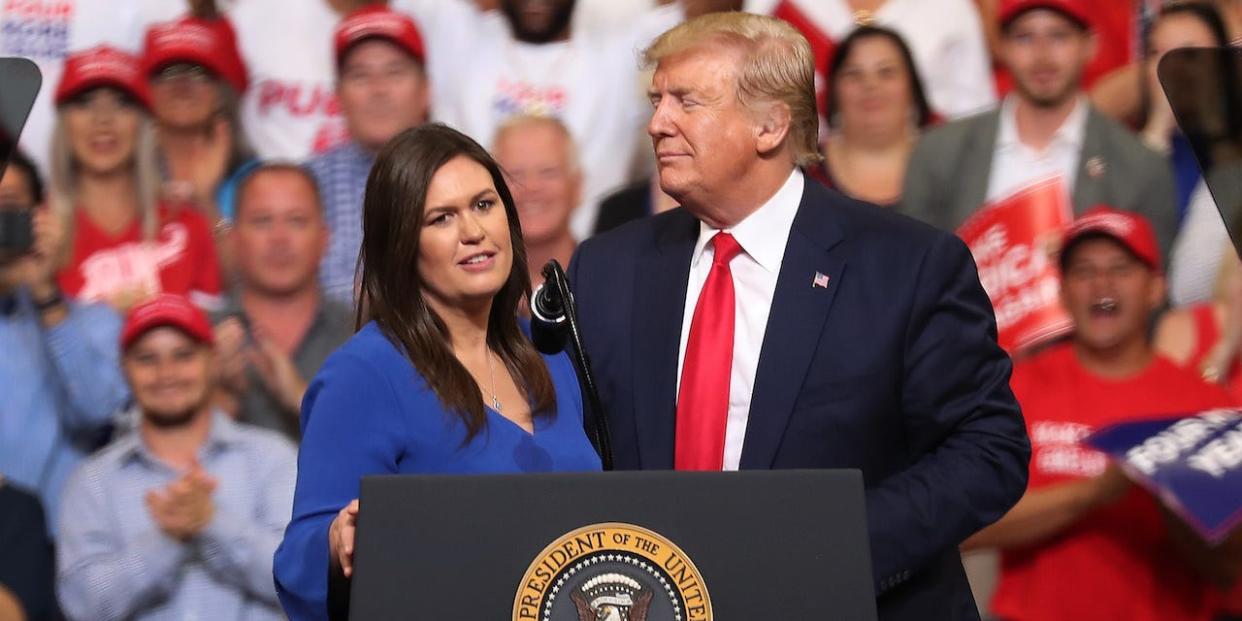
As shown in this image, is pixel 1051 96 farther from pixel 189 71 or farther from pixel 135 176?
pixel 135 176

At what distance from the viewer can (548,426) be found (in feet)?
6.49

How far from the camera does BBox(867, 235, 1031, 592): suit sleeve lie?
2098mm

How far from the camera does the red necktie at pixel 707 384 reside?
2.22m

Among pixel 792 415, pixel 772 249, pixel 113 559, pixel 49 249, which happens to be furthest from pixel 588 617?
pixel 49 249

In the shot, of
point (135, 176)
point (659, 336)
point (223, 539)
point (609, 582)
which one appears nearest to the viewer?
→ point (609, 582)

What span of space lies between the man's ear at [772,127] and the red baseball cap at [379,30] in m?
1.88

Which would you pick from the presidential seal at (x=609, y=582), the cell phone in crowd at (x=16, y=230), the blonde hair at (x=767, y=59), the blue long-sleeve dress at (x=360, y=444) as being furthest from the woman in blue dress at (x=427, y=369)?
the cell phone in crowd at (x=16, y=230)

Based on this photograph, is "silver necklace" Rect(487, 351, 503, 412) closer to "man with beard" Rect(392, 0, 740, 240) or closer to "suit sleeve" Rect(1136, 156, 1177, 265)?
"man with beard" Rect(392, 0, 740, 240)

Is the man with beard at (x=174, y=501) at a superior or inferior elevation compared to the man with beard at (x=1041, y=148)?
inferior

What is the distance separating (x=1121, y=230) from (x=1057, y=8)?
2.02 ft

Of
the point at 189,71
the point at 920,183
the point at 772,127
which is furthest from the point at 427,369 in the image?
the point at 189,71

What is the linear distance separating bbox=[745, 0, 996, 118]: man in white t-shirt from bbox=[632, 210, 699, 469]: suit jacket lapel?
5.65 ft

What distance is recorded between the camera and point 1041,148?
398 centimetres

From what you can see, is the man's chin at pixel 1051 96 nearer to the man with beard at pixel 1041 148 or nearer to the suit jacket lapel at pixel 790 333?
the man with beard at pixel 1041 148
